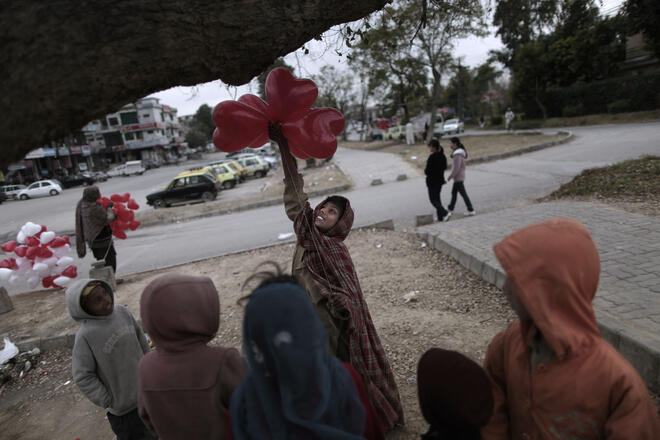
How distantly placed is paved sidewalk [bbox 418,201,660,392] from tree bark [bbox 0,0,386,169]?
3.04 meters

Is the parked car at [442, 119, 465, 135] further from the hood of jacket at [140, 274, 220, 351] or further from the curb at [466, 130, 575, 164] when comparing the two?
the hood of jacket at [140, 274, 220, 351]

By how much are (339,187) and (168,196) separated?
26.6 feet

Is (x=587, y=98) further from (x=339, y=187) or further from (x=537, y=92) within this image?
(x=339, y=187)

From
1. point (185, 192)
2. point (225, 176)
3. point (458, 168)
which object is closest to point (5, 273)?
point (458, 168)

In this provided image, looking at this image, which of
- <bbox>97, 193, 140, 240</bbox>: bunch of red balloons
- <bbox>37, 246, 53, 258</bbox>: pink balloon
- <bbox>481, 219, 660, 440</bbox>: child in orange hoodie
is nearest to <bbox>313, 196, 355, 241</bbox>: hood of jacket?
<bbox>481, 219, 660, 440</bbox>: child in orange hoodie

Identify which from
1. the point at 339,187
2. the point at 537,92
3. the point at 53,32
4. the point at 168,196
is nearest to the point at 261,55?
the point at 53,32

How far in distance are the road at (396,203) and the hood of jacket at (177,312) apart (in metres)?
6.85

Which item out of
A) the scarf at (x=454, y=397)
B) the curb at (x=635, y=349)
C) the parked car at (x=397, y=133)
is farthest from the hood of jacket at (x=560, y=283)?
the parked car at (x=397, y=133)

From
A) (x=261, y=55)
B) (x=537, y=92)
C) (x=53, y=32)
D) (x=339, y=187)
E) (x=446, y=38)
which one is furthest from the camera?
(x=537, y=92)

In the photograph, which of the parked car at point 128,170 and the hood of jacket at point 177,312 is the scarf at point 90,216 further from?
the parked car at point 128,170

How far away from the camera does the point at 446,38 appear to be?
75.0ft

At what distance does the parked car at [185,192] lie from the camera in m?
17.3

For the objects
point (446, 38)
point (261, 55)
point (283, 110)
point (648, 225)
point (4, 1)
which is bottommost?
point (648, 225)

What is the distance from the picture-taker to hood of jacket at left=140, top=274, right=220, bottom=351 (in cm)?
165
